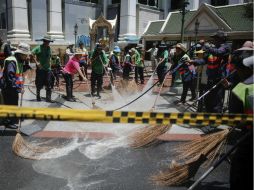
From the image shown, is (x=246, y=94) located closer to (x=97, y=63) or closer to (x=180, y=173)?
(x=180, y=173)

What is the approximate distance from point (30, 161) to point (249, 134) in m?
3.35

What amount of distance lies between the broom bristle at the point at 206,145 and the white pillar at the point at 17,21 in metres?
18.7

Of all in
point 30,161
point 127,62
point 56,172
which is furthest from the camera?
point 127,62

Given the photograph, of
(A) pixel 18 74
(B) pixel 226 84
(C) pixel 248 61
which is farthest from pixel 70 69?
(C) pixel 248 61

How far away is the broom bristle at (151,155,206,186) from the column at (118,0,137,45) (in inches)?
928

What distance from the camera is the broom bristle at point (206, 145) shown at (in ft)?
13.1

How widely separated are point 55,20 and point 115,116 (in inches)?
848

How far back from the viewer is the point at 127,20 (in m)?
27.1

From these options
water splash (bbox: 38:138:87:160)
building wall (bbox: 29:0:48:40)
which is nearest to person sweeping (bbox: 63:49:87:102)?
water splash (bbox: 38:138:87:160)

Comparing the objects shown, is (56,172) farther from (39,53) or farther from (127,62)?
(127,62)

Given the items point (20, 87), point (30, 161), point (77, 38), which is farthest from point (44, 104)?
point (77, 38)

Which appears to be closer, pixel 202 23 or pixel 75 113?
pixel 75 113

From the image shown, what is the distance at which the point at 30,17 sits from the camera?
75.2ft

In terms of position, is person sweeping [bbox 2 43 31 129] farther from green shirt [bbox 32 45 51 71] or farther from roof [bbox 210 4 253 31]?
roof [bbox 210 4 253 31]
